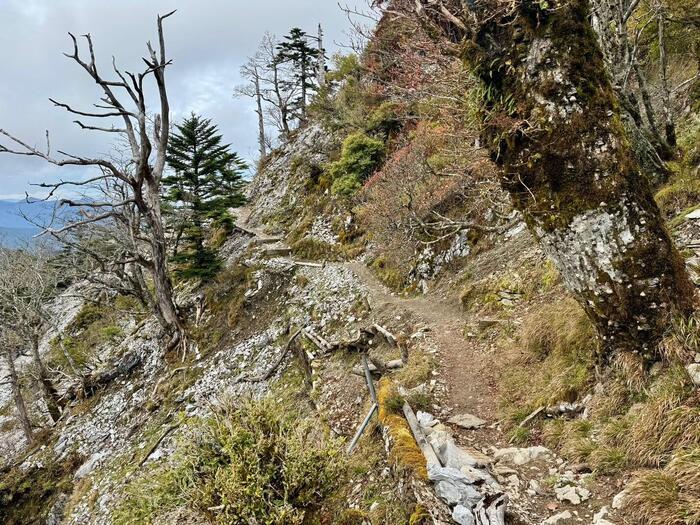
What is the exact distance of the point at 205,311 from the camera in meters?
16.2

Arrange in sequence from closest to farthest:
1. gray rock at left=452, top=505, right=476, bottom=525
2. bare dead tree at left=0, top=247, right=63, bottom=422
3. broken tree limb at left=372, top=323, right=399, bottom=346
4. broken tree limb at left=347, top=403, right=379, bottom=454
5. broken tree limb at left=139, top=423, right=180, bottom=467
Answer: gray rock at left=452, top=505, right=476, bottom=525 → broken tree limb at left=347, top=403, right=379, bottom=454 → broken tree limb at left=372, top=323, right=399, bottom=346 → broken tree limb at left=139, top=423, right=180, bottom=467 → bare dead tree at left=0, top=247, right=63, bottom=422

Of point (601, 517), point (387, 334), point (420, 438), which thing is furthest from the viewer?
point (387, 334)

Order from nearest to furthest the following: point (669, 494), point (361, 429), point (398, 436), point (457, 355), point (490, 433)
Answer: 1. point (669, 494)
2. point (398, 436)
3. point (490, 433)
4. point (361, 429)
5. point (457, 355)

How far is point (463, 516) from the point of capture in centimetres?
322

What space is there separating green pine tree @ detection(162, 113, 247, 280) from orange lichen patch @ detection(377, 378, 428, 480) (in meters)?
13.0

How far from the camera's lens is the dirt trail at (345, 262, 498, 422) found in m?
5.75

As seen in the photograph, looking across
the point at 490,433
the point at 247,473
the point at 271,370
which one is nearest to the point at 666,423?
the point at 490,433

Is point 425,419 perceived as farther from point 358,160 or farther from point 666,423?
point 358,160

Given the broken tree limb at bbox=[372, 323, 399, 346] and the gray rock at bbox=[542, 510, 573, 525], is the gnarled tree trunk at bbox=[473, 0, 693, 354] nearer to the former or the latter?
the gray rock at bbox=[542, 510, 573, 525]

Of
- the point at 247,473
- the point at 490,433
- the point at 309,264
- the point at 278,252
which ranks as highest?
the point at 278,252

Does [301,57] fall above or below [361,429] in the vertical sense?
above

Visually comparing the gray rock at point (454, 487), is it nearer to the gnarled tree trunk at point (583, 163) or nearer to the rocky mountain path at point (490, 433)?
the rocky mountain path at point (490, 433)

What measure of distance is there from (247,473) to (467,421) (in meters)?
3.27

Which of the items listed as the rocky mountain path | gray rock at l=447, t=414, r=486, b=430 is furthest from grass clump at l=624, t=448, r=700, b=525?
Answer: gray rock at l=447, t=414, r=486, b=430
